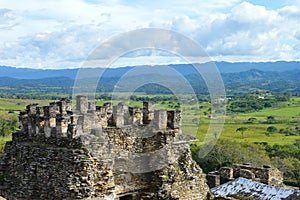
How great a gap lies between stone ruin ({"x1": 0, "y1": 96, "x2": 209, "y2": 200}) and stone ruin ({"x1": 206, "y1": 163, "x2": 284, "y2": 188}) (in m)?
12.2

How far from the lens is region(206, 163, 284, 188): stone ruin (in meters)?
28.4

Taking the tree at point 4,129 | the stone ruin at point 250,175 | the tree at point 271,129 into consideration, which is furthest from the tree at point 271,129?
the stone ruin at point 250,175

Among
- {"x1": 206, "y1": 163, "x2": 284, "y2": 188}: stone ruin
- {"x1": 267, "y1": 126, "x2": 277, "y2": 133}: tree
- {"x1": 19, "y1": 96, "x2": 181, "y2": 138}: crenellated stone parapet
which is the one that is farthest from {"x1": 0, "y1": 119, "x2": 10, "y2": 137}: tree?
{"x1": 19, "y1": 96, "x2": 181, "y2": 138}: crenellated stone parapet

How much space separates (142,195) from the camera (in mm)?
16250

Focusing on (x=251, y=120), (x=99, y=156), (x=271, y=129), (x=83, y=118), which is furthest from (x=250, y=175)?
(x=251, y=120)

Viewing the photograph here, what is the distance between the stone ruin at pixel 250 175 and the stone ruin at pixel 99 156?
479 inches

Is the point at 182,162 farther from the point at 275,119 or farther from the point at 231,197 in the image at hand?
the point at 275,119

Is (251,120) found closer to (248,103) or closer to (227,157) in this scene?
(248,103)

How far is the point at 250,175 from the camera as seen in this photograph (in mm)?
28344

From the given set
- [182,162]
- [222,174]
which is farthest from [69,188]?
[222,174]

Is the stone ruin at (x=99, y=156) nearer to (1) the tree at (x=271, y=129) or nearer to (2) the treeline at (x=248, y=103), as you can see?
(1) the tree at (x=271, y=129)

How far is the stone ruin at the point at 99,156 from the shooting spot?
45.3 feet

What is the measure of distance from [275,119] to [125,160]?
396ft

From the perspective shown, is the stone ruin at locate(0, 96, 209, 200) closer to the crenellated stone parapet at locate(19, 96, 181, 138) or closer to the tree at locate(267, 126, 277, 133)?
the crenellated stone parapet at locate(19, 96, 181, 138)
